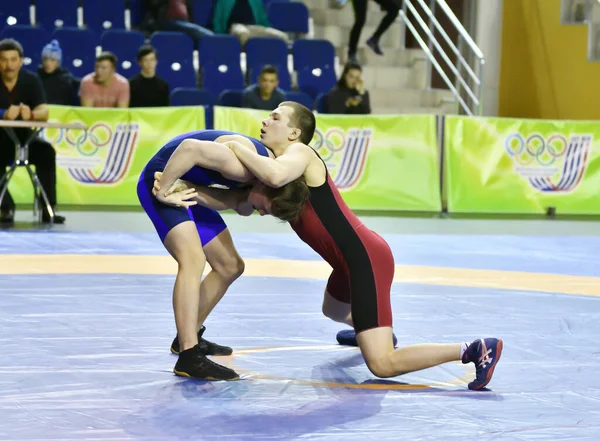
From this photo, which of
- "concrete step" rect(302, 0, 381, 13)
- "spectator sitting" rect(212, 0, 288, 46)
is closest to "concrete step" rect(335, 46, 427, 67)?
"concrete step" rect(302, 0, 381, 13)

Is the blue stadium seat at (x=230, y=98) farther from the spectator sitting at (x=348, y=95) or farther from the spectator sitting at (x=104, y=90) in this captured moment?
the spectator sitting at (x=104, y=90)

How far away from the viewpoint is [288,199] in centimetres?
383

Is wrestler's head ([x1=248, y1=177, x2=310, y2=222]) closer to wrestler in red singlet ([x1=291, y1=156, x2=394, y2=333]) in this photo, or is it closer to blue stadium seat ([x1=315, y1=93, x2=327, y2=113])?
wrestler in red singlet ([x1=291, y1=156, x2=394, y2=333])

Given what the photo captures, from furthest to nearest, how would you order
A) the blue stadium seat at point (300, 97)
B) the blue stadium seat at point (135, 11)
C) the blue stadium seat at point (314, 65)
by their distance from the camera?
1. the blue stadium seat at point (135, 11)
2. the blue stadium seat at point (314, 65)
3. the blue stadium seat at point (300, 97)

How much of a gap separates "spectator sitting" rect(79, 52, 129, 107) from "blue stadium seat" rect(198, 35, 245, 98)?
1.75 m

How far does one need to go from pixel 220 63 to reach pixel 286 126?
27.8 feet

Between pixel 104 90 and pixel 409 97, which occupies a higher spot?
pixel 104 90

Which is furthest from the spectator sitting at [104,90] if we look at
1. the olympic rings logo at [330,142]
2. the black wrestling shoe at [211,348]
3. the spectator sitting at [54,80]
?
the black wrestling shoe at [211,348]

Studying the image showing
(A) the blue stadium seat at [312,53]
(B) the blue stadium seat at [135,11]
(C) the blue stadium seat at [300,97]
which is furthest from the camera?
(B) the blue stadium seat at [135,11]

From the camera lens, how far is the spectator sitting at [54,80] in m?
10.5

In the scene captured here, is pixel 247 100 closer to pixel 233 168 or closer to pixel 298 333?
pixel 298 333

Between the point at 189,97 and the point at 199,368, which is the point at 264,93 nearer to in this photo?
the point at 189,97

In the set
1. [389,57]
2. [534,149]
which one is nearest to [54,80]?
[534,149]

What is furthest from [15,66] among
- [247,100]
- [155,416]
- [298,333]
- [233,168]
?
[155,416]
